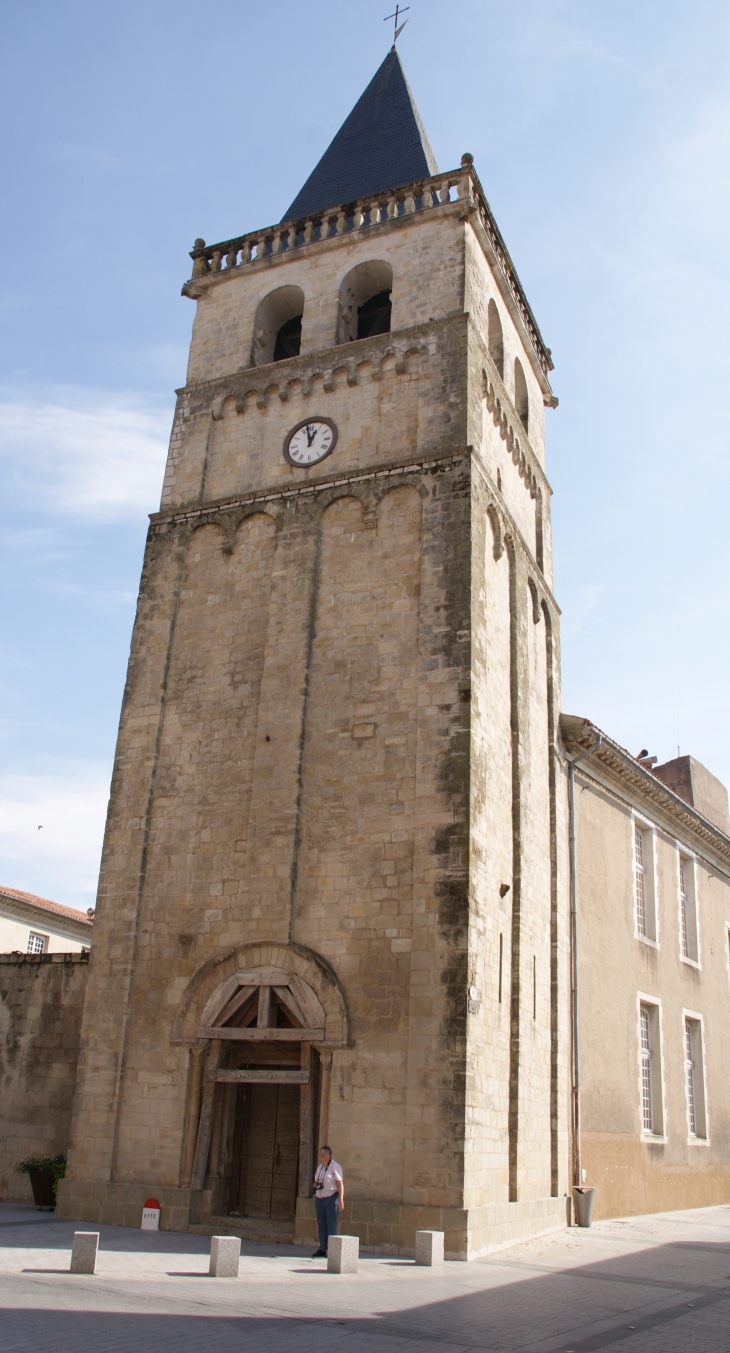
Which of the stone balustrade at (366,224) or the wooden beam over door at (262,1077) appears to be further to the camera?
the stone balustrade at (366,224)

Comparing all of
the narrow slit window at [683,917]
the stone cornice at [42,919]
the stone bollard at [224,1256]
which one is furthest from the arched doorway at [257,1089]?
the stone cornice at [42,919]

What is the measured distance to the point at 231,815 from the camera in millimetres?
14344

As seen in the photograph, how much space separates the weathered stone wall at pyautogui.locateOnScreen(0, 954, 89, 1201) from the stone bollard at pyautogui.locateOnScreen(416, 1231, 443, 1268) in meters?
6.17

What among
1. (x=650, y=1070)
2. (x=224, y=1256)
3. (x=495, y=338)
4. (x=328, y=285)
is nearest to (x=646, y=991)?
(x=650, y=1070)

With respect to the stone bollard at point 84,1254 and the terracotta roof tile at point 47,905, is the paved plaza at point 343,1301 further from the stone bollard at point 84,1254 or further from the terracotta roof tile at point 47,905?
the terracotta roof tile at point 47,905

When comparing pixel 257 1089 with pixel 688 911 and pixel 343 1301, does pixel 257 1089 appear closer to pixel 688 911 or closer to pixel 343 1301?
pixel 343 1301

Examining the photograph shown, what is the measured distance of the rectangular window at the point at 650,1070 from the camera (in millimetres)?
18516

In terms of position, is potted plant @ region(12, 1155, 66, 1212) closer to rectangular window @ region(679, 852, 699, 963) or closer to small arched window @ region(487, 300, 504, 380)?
rectangular window @ region(679, 852, 699, 963)

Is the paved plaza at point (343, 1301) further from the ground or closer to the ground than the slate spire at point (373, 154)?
closer to the ground

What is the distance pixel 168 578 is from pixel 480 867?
7164mm

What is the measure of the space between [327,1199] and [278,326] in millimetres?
14917

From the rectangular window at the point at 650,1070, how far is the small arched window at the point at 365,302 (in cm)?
1338

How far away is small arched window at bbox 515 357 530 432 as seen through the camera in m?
20.2

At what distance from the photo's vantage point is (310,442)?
1653cm
